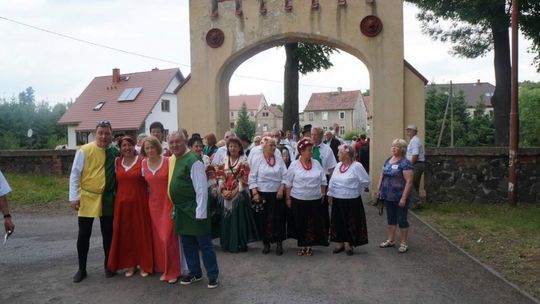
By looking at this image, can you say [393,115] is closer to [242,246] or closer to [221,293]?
[242,246]

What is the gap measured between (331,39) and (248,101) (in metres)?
97.2

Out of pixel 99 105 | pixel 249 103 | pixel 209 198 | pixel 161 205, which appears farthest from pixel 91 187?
pixel 249 103

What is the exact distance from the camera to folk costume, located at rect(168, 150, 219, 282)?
17.7 ft

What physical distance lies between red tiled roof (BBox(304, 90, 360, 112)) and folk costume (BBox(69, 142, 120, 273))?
78.4 m

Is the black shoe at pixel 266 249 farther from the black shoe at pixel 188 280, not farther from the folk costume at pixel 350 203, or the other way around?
the black shoe at pixel 188 280

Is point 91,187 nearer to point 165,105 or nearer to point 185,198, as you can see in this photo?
point 185,198

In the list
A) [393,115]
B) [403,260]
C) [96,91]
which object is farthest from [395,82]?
[96,91]

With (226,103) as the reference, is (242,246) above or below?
below

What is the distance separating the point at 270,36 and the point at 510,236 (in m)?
6.61

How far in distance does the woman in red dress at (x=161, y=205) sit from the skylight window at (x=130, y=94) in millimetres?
35957

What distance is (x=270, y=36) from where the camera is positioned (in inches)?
451

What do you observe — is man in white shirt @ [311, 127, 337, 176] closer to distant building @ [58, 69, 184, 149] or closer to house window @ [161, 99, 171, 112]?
distant building @ [58, 69, 184, 149]

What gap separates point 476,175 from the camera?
11680mm

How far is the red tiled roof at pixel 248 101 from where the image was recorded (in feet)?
348
